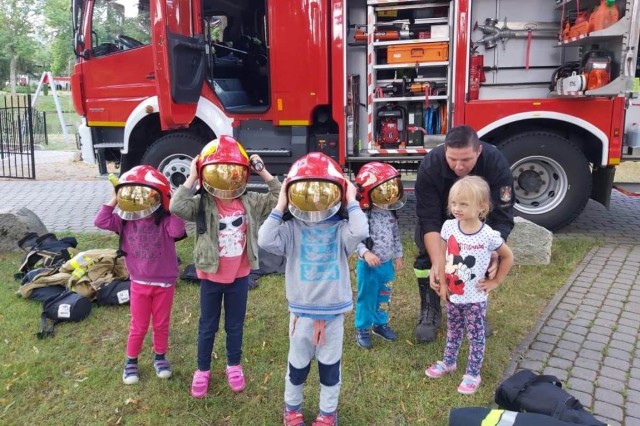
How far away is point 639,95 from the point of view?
5914 millimetres

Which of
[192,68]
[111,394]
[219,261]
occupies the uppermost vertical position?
[192,68]

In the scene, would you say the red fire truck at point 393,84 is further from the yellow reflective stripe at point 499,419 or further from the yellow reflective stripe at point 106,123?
the yellow reflective stripe at point 499,419

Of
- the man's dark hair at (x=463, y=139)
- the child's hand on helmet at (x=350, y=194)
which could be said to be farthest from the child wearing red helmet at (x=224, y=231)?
the man's dark hair at (x=463, y=139)

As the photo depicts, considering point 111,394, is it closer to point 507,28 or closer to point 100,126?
point 100,126

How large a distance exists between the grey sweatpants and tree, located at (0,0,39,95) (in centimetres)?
3049

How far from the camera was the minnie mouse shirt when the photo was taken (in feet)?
9.48

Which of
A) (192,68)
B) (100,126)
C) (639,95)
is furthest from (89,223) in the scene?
(639,95)

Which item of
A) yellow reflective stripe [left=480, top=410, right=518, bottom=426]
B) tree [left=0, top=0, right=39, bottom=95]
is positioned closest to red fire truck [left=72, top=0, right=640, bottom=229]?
yellow reflective stripe [left=480, top=410, right=518, bottom=426]

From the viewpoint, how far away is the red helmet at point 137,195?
2998 millimetres

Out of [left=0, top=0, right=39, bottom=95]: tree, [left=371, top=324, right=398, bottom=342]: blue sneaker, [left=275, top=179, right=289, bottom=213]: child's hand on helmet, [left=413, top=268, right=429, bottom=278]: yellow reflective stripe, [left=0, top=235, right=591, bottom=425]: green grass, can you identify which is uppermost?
[left=0, top=0, right=39, bottom=95]: tree

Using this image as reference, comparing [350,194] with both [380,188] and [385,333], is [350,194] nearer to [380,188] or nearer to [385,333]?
[380,188]

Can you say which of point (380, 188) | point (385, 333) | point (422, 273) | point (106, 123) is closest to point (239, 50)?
point (106, 123)

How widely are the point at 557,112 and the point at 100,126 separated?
18.0ft

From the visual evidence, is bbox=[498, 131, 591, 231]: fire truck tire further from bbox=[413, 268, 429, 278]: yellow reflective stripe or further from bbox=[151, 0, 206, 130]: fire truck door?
bbox=[151, 0, 206, 130]: fire truck door
